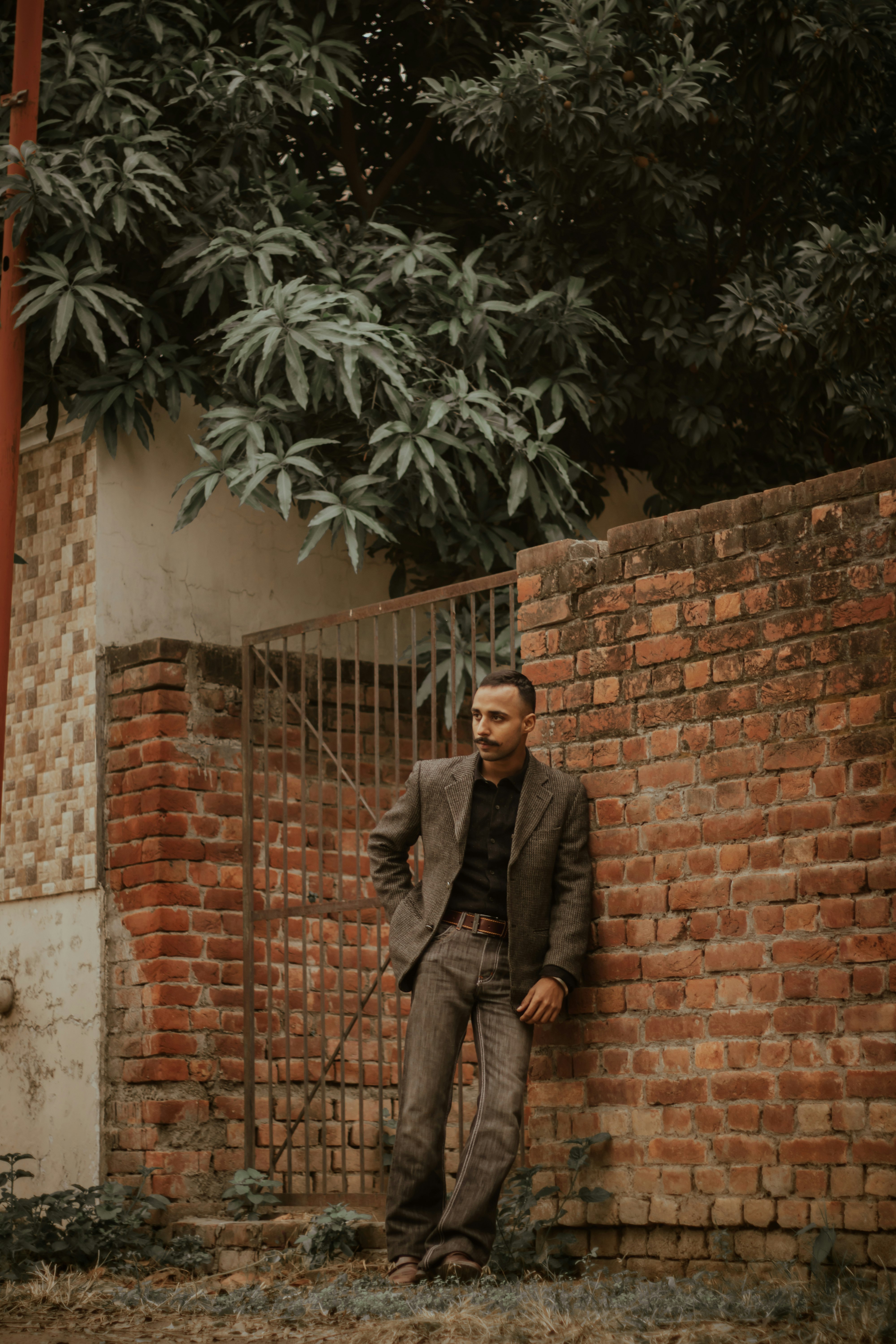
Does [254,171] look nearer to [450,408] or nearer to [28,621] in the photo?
[450,408]

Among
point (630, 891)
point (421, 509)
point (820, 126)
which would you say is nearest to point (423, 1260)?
point (630, 891)

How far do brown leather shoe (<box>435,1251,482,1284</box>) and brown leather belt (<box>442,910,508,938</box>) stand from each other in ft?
3.20

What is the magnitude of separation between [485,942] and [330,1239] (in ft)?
4.55

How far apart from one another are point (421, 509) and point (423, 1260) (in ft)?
11.3

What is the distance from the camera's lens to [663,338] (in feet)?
26.8

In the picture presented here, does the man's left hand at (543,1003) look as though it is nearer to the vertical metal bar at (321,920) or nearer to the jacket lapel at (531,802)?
the jacket lapel at (531,802)

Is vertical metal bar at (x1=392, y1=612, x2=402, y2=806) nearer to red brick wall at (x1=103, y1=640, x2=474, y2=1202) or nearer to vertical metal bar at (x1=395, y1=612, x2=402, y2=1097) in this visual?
vertical metal bar at (x1=395, y1=612, x2=402, y2=1097)

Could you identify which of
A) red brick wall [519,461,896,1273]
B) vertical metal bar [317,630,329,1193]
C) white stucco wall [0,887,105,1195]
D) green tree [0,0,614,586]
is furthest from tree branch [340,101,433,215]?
white stucco wall [0,887,105,1195]

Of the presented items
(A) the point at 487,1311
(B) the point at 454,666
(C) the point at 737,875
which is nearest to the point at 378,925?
(B) the point at 454,666

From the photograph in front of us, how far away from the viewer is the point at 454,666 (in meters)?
6.10

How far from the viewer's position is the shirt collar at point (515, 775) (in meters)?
5.33

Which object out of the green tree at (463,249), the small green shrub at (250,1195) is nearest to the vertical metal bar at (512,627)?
the green tree at (463,249)

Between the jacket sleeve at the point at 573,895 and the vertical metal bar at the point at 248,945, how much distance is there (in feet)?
6.66

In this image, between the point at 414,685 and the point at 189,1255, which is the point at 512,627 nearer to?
the point at 414,685
